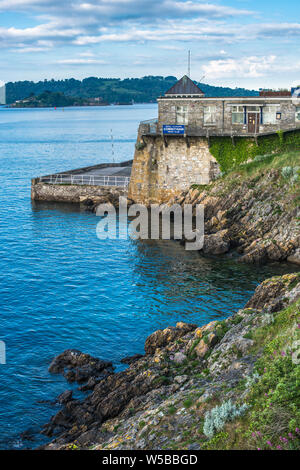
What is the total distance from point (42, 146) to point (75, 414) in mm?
126757

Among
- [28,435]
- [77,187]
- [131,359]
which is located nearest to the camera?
[28,435]

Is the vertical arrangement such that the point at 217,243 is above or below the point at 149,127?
below

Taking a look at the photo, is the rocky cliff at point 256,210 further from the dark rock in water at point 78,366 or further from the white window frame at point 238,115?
the dark rock in water at point 78,366

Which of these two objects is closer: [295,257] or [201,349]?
[201,349]

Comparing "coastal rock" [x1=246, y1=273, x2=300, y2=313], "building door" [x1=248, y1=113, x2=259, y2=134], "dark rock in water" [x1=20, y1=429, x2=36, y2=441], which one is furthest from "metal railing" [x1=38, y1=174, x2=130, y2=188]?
"dark rock in water" [x1=20, y1=429, x2=36, y2=441]

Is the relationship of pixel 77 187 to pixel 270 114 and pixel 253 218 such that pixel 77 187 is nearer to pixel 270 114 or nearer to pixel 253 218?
pixel 270 114

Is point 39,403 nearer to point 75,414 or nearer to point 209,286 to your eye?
point 75,414

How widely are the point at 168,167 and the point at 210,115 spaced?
Result: 7228 millimetres

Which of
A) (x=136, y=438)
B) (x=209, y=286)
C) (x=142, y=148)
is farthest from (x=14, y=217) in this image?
(x=136, y=438)

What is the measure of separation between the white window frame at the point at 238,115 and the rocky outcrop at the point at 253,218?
7.10 metres

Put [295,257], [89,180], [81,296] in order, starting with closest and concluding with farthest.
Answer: [81,296] → [295,257] → [89,180]

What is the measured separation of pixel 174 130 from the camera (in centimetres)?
5497

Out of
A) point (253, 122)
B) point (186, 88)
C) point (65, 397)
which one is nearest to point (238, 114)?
point (253, 122)

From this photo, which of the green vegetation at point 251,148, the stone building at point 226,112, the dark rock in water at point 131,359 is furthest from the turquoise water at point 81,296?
the stone building at point 226,112
